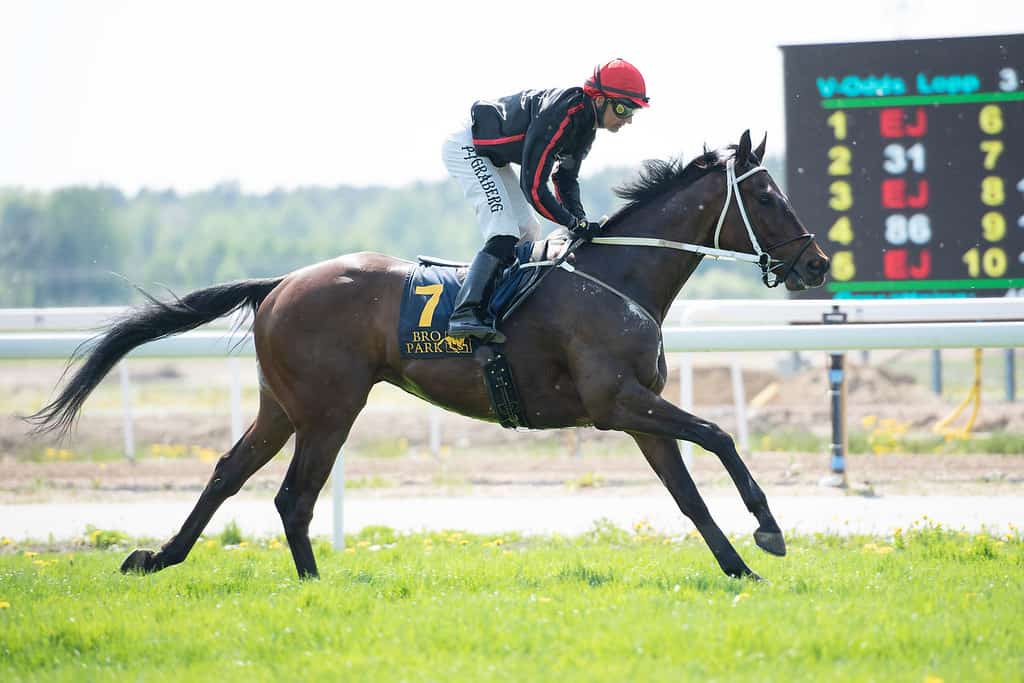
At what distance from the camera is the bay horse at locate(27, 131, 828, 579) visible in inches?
217

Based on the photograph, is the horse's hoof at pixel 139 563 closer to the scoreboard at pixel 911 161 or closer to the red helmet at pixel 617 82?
the red helmet at pixel 617 82

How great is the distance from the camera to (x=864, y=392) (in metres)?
16.5

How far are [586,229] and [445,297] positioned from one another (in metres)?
0.75

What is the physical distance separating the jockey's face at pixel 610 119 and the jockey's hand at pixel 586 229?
0.45 meters

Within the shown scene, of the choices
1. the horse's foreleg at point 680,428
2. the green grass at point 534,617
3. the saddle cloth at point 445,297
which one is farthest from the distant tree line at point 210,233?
the horse's foreleg at point 680,428

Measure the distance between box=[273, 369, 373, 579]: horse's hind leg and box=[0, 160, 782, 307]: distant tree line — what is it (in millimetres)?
40816

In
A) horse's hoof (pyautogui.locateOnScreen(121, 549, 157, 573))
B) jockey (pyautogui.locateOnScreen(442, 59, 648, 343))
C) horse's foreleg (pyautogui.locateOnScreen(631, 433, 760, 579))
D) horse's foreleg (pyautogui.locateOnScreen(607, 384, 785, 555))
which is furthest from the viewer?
horse's hoof (pyautogui.locateOnScreen(121, 549, 157, 573))

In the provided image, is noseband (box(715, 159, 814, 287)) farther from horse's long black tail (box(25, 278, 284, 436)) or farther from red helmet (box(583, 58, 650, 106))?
horse's long black tail (box(25, 278, 284, 436))

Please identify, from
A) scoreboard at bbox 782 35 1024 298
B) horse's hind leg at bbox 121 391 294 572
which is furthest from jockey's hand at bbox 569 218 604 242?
scoreboard at bbox 782 35 1024 298

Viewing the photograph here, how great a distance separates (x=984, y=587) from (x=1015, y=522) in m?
2.25

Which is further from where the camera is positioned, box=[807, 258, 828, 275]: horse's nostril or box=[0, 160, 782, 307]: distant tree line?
box=[0, 160, 782, 307]: distant tree line

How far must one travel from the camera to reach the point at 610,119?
5668 mm

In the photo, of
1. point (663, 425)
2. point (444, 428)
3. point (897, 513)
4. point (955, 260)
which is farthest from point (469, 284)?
point (444, 428)

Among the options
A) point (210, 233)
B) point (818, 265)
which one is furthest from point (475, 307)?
point (210, 233)
